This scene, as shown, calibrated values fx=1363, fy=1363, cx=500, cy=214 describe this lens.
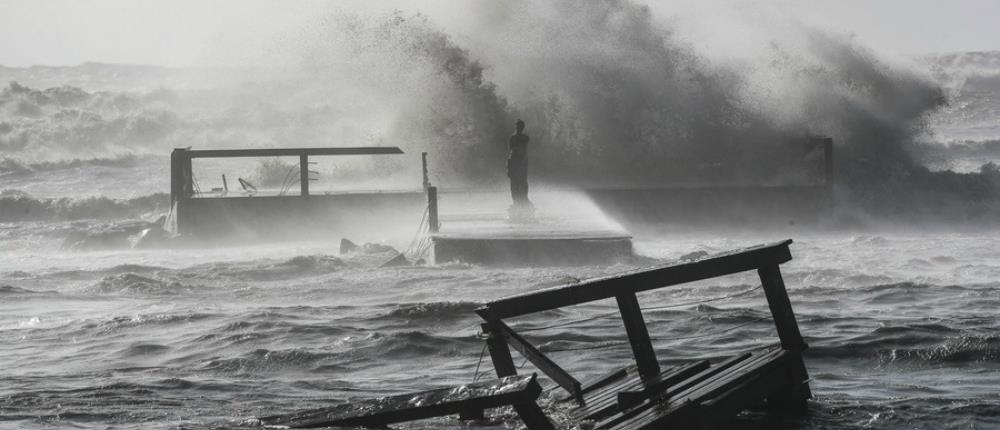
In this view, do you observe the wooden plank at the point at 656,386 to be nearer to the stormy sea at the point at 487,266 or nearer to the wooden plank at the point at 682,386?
the wooden plank at the point at 682,386

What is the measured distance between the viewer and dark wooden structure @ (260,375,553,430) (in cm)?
641

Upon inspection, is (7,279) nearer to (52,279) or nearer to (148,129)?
(52,279)

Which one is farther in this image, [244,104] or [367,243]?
[244,104]

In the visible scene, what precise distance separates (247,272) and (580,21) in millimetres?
15627

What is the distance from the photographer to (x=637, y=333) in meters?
8.03

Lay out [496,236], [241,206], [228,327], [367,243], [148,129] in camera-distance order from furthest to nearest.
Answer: [148,129] < [241,206] < [367,243] < [496,236] < [228,327]

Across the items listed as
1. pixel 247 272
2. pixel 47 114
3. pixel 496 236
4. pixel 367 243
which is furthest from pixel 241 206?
pixel 47 114

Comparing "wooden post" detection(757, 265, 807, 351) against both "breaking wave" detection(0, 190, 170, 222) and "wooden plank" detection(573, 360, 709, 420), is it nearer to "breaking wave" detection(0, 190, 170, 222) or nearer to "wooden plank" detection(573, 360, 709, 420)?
"wooden plank" detection(573, 360, 709, 420)

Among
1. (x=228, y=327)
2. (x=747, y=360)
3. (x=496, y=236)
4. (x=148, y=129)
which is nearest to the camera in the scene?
(x=747, y=360)

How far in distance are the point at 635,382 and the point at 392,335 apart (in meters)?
4.55

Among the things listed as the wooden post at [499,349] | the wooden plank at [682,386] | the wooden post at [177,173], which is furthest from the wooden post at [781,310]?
the wooden post at [177,173]

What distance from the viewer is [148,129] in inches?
2260

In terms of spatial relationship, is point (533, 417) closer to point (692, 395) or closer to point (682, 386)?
point (692, 395)

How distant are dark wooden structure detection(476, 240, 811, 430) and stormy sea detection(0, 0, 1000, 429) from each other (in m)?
0.27
